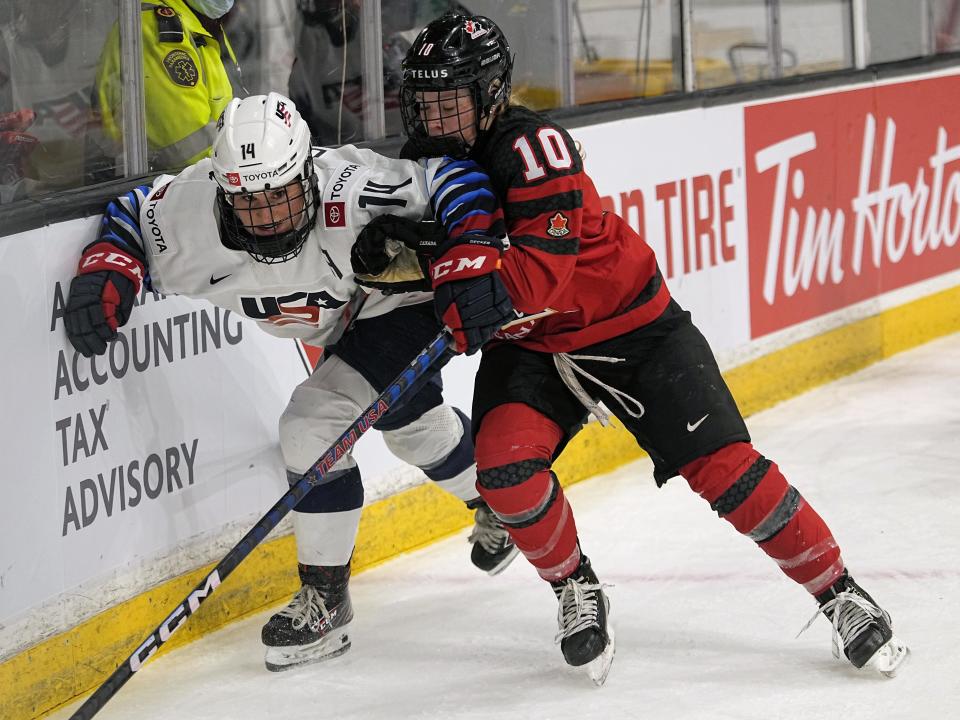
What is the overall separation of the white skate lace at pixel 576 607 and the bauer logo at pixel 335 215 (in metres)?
0.74

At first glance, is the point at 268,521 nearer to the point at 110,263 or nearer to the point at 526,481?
the point at 526,481

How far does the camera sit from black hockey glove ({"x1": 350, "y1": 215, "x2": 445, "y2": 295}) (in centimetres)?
235

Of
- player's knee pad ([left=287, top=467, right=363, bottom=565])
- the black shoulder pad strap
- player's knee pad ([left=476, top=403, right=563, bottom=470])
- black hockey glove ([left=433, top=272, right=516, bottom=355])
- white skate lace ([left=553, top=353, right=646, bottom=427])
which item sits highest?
the black shoulder pad strap

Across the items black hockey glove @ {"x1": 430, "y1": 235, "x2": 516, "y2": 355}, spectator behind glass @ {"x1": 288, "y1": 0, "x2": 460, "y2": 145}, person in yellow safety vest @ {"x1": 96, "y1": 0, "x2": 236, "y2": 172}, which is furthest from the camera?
spectator behind glass @ {"x1": 288, "y1": 0, "x2": 460, "y2": 145}

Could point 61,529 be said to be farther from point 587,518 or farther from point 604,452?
point 604,452

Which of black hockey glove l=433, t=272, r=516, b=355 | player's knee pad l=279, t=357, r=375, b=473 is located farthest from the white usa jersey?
black hockey glove l=433, t=272, r=516, b=355

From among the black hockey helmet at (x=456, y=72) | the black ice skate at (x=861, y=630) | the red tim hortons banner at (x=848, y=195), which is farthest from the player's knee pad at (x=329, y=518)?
the red tim hortons banner at (x=848, y=195)

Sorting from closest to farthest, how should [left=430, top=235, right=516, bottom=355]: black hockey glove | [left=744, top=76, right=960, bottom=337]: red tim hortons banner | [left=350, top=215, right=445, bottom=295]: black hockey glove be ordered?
[left=430, top=235, right=516, bottom=355]: black hockey glove
[left=350, top=215, right=445, bottom=295]: black hockey glove
[left=744, top=76, right=960, bottom=337]: red tim hortons banner

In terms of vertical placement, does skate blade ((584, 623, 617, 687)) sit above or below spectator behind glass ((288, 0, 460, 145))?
below

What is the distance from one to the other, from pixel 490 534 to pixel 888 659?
2.87ft

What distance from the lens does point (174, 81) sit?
2.88 metres

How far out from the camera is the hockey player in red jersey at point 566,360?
7.61ft

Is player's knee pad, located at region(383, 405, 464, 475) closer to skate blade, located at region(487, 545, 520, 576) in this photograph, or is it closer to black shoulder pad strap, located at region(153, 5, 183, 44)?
skate blade, located at region(487, 545, 520, 576)

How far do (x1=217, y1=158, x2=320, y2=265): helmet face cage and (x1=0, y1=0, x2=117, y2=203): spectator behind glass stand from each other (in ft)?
1.45
